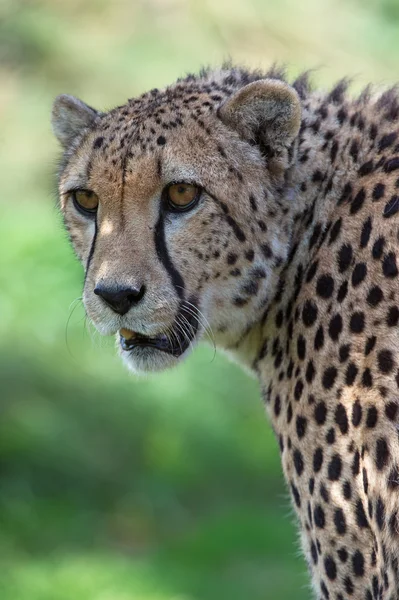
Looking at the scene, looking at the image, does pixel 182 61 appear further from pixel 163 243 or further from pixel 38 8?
pixel 163 243

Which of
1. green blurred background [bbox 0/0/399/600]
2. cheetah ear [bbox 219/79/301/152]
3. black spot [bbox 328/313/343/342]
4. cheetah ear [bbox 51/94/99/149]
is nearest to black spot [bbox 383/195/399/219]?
black spot [bbox 328/313/343/342]

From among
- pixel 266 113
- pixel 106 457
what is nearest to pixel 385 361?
pixel 266 113

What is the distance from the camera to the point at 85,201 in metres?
4.14

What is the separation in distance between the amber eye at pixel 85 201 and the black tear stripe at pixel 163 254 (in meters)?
0.29

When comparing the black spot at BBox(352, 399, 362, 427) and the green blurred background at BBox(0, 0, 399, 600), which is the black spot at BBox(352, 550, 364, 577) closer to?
the black spot at BBox(352, 399, 362, 427)

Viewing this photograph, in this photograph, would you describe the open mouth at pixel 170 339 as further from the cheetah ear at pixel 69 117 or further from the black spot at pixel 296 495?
the cheetah ear at pixel 69 117

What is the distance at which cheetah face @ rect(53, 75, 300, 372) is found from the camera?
392 centimetres

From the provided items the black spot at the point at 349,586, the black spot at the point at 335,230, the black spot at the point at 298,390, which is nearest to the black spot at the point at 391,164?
the black spot at the point at 335,230

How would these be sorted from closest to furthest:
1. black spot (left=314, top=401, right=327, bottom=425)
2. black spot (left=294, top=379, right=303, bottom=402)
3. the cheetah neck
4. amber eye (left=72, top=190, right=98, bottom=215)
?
black spot (left=314, top=401, right=327, bottom=425)
black spot (left=294, top=379, right=303, bottom=402)
the cheetah neck
amber eye (left=72, top=190, right=98, bottom=215)

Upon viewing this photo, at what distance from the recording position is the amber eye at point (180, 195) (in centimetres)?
396

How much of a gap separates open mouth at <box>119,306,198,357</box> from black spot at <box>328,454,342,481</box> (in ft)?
2.29

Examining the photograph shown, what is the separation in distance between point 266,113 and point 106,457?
15.9 ft

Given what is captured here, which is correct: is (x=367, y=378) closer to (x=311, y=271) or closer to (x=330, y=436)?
(x=330, y=436)

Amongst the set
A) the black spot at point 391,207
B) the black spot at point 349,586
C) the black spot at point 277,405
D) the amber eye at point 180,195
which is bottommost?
the black spot at point 349,586
